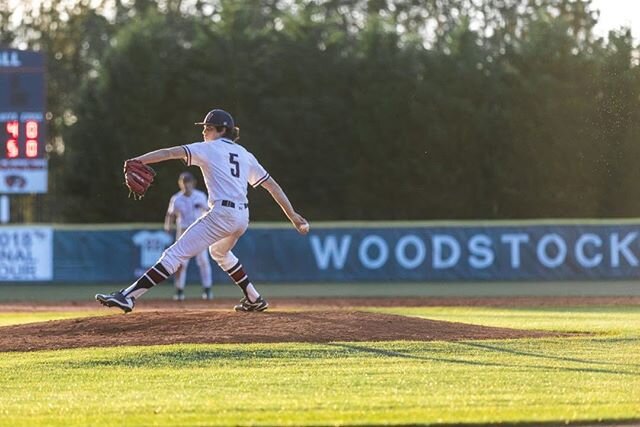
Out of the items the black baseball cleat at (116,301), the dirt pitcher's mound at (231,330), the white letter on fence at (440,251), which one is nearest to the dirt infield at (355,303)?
the white letter on fence at (440,251)

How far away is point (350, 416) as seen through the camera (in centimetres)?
689

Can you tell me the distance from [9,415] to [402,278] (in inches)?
687

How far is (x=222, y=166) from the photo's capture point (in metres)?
11.1

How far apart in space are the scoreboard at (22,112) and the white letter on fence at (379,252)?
6285 mm

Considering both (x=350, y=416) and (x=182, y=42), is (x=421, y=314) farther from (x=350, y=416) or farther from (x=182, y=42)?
(x=182, y=42)

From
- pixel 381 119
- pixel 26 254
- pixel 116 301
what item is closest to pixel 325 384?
pixel 116 301

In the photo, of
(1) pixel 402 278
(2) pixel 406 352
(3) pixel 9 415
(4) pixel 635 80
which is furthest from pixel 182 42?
(3) pixel 9 415

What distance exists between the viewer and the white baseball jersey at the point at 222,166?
1100 centimetres

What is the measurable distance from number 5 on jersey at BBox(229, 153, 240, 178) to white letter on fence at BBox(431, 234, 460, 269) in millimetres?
13216

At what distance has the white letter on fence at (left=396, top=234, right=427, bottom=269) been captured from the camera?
24188mm

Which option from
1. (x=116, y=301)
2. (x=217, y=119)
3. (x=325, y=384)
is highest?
(x=217, y=119)

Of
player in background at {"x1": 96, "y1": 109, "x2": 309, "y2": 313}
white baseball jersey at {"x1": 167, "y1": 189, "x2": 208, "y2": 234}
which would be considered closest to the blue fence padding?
white baseball jersey at {"x1": 167, "y1": 189, "x2": 208, "y2": 234}

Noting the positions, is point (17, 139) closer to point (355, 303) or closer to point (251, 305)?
point (355, 303)

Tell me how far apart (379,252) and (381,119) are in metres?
11.6
